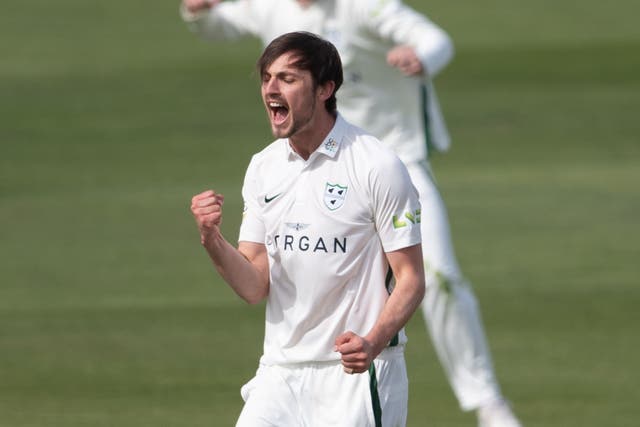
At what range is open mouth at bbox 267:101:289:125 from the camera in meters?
5.14

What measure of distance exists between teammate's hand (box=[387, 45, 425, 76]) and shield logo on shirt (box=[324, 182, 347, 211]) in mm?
2124

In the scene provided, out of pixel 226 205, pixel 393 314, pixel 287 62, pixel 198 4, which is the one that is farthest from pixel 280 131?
pixel 226 205

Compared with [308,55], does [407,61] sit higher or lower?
higher

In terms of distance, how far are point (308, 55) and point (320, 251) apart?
2.09ft

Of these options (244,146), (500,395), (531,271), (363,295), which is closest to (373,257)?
(363,295)

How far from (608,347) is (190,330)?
2438 mm

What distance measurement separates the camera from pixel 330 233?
17.1ft

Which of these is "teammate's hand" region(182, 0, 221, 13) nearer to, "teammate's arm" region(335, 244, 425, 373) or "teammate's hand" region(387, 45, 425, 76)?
"teammate's hand" region(387, 45, 425, 76)

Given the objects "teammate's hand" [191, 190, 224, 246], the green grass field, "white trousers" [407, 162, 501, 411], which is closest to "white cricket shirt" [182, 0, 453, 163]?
"white trousers" [407, 162, 501, 411]

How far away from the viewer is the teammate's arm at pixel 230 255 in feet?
16.6

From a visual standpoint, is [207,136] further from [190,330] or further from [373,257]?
[373,257]

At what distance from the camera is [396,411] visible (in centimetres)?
534

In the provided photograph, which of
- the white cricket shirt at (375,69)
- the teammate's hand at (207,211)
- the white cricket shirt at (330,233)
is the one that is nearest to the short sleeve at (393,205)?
the white cricket shirt at (330,233)

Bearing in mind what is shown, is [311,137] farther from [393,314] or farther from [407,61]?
[407,61]
